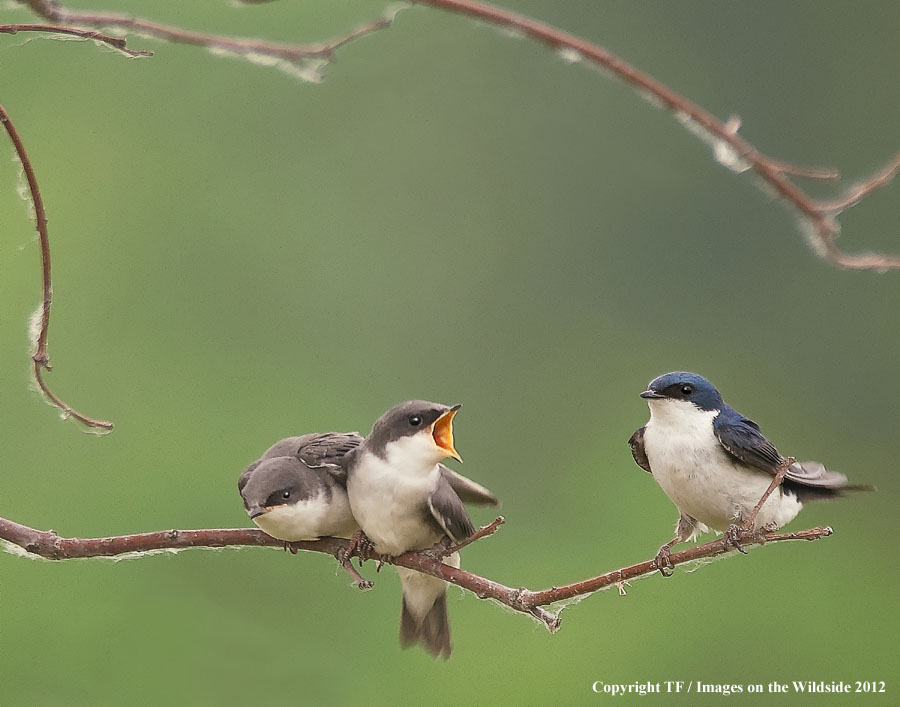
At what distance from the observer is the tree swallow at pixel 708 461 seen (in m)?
1.41

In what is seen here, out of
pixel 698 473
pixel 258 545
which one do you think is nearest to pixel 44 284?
pixel 258 545

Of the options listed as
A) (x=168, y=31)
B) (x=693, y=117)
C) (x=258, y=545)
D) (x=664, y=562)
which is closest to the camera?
(x=693, y=117)

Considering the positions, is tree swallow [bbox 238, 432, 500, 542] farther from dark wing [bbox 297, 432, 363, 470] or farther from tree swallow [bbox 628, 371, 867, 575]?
tree swallow [bbox 628, 371, 867, 575]

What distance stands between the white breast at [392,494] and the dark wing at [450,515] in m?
0.01

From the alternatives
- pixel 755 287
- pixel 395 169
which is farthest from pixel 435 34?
pixel 755 287

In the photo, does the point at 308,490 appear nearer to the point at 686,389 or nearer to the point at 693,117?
the point at 686,389

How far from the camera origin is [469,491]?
1556 mm

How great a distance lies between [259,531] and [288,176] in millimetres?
5143

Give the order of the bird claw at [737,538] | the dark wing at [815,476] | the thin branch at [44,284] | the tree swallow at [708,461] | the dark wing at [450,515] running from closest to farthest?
the thin branch at [44,284] → the bird claw at [737,538] → the dark wing at [815,476] → the tree swallow at [708,461] → the dark wing at [450,515]

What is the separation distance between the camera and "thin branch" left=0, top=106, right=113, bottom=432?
1003 mm

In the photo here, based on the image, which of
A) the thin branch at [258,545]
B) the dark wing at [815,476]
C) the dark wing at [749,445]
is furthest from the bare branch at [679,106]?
the dark wing at [749,445]

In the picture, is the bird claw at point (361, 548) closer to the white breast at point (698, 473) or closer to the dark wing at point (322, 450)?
the dark wing at point (322, 450)

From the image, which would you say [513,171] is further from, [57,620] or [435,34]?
[57,620]

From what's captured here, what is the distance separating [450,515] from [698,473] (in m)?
0.32
